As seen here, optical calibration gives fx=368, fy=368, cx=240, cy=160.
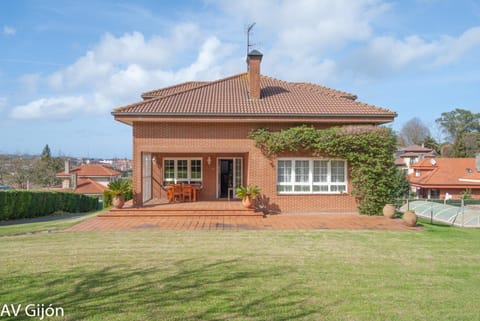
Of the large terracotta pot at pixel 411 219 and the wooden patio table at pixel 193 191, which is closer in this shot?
the large terracotta pot at pixel 411 219

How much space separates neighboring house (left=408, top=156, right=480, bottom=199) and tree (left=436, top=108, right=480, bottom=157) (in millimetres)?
19493

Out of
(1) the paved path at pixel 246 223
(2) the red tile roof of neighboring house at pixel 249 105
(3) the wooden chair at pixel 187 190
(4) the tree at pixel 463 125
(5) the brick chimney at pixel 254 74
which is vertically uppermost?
(4) the tree at pixel 463 125

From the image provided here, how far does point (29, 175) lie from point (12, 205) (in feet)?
121

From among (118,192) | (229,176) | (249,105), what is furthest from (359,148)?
(118,192)

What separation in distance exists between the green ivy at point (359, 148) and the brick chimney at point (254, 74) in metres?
2.43

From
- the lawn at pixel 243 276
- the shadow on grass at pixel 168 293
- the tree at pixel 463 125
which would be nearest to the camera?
the shadow on grass at pixel 168 293

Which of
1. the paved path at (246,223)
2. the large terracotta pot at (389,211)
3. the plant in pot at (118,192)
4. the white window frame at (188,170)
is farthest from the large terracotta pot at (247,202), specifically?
the large terracotta pot at (389,211)

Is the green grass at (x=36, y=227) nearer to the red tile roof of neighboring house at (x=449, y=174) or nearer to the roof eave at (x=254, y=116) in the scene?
the roof eave at (x=254, y=116)

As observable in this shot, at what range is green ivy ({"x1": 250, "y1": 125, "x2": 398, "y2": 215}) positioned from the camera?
581 inches

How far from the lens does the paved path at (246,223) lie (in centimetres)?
1210

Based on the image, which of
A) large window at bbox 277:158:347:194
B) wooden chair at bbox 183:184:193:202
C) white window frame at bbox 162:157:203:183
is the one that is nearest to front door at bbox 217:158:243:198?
white window frame at bbox 162:157:203:183

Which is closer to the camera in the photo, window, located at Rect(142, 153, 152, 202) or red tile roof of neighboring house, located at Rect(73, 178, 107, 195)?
window, located at Rect(142, 153, 152, 202)

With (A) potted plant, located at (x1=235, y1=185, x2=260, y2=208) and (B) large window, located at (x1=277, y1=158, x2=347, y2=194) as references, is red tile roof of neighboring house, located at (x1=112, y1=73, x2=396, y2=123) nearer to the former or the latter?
(B) large window, located at (x1=277, y1=158, x2=347, y2=194)

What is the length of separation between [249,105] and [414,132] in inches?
3221
